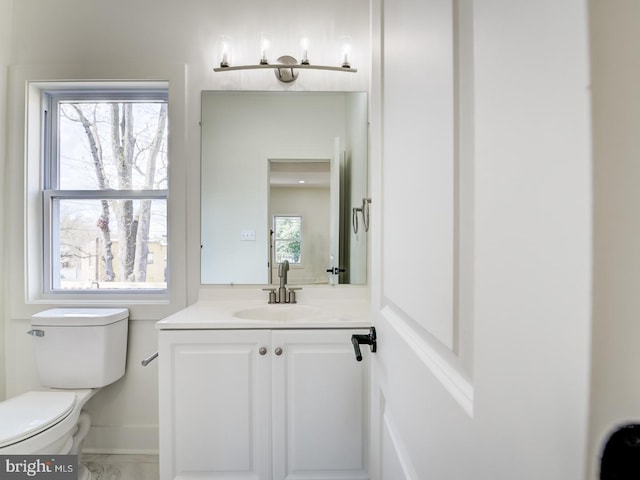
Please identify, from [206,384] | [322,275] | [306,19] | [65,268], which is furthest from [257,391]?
[306,19]

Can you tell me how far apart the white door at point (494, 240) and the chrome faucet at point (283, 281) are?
1099mm

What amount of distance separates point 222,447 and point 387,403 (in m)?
0.92

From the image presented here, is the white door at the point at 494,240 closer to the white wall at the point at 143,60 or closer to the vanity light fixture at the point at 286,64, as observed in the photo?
the vanity light fixture at the point at 286,64

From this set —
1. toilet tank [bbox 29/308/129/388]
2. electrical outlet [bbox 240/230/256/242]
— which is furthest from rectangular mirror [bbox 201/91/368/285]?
toilet tank [bbox 29/308/129/388]

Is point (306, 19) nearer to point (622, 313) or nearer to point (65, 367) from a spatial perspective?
point (622, 313)

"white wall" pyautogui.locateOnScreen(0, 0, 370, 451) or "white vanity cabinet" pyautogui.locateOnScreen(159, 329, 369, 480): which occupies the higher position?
"white wall" pyautogui.locateOnScreen(0, 0, 370, 451)

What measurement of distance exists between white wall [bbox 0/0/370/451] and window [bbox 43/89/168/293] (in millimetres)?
153

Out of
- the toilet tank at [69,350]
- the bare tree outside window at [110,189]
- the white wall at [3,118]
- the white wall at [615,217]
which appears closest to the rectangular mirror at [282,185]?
the bare tree outside window at [110,189]

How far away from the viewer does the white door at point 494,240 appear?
173 mm

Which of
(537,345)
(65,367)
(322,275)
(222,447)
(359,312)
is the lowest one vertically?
(222,447)

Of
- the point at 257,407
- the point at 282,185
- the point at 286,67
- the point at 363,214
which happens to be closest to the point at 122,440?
the point at 257,407

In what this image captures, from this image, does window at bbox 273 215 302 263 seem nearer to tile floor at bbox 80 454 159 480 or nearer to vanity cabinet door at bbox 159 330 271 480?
vanity cabinet door at bbox 159 330 271 480

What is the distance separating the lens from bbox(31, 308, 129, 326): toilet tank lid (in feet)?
4.59

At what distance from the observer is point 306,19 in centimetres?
157
